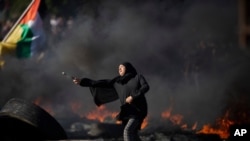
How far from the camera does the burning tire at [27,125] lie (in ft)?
33.1

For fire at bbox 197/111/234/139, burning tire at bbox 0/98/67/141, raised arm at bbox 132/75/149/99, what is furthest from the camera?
fire at bbox 197/111/234/139

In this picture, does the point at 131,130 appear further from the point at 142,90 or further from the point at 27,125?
the point at 27,125

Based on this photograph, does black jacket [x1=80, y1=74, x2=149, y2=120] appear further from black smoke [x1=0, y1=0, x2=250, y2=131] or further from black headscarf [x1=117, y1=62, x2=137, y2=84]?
black smoke [x1=0, y1=0, x2=250, y2=131]

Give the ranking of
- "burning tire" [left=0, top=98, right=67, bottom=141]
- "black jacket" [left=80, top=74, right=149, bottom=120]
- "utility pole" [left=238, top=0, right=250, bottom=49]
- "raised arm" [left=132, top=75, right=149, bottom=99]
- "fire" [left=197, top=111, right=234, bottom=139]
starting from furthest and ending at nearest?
"fire" [left=197, top=111, right=234, bottom=139], "burning tire" [left=0, top=98, right=67, bottom=141], "black jacket" [left=80, top=74, right=149, bottom=120], "raised arm" [left=132, top=75, right=149, bottom=99], "utility pole" [left=238, top=0, right=250, bottom=49]

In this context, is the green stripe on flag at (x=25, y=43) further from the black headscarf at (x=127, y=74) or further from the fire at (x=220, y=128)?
the black headscarf at (x=127, y=74)

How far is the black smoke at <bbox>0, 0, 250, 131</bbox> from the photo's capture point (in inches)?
602

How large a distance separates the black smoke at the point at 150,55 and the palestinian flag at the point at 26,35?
103 cm

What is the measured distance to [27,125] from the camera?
10.1m

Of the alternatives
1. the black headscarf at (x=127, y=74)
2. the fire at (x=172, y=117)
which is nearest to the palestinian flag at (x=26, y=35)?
the fire at (x=172, y=117)

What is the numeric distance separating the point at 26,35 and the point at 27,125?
4.60 m

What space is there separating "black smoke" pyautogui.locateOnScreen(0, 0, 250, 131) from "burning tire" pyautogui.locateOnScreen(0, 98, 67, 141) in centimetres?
477

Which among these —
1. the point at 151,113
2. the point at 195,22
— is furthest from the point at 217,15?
the point at 151,113

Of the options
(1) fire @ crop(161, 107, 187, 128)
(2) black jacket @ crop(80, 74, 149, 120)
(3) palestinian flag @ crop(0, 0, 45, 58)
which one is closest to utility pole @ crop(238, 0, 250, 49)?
(2) black jacket @ crop(80, 74, 149, 120)

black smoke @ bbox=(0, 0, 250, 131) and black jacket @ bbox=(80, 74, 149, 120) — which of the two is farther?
black smoke @ bbox=(0, 0, 250, 131)
